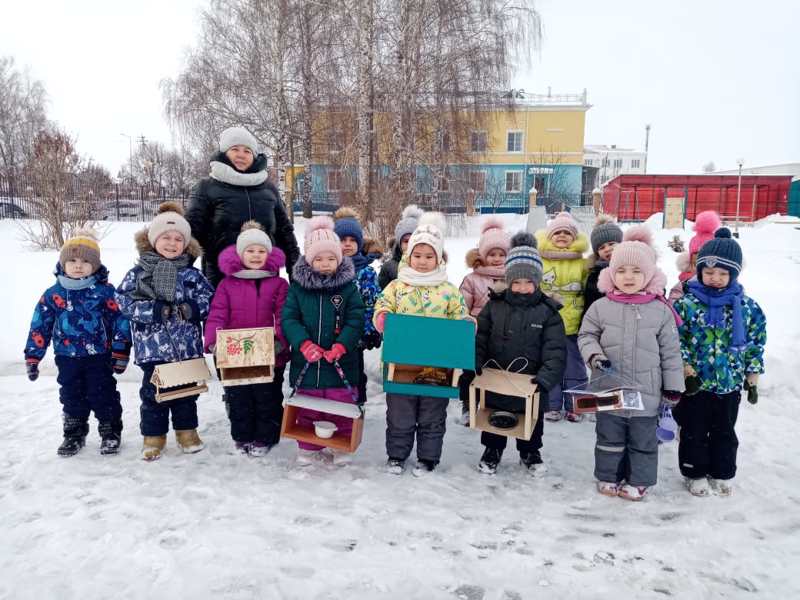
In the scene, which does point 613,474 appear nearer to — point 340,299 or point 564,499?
point 564,499

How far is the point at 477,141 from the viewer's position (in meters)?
18.4

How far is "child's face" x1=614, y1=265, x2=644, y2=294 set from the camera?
355cm

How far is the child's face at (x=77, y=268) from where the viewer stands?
3.94 meters

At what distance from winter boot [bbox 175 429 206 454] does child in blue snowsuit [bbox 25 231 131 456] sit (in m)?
0.45

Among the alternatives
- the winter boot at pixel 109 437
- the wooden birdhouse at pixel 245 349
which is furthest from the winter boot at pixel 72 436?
the wooden birdhouse at pixel 245 349

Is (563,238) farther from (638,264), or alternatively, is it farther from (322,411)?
(322,411)

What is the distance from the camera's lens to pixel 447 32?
1591cm

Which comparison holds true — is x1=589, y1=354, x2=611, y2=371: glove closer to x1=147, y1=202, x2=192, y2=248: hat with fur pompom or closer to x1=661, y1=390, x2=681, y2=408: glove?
x1=661, y1=390, x2=681, y2=408: glove

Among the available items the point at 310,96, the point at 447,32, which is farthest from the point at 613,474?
the point at 310,96

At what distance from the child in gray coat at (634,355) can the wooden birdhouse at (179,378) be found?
2583 millimetres

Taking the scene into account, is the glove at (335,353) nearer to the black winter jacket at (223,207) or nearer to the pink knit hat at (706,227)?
the black winter jacket at (223,207)

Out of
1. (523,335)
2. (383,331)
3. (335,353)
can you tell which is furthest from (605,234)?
(335,353)

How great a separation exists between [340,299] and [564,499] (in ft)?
6.49

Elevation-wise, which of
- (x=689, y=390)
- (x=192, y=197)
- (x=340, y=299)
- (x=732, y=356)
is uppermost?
(x=192, y=197)
